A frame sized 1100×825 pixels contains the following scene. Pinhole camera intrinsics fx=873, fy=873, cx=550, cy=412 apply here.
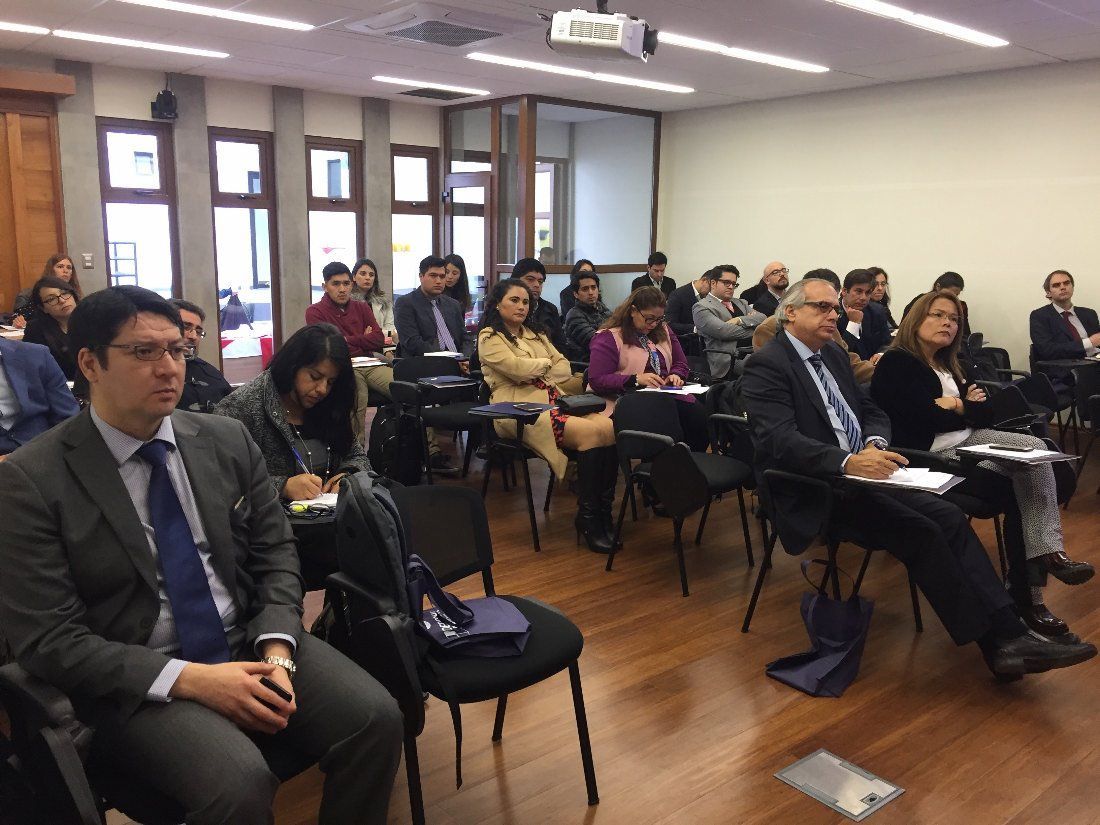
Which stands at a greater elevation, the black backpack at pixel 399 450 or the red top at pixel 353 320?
the red top at pixel 353 320

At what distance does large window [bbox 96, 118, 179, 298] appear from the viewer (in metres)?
8.60

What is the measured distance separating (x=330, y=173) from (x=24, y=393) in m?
7.35

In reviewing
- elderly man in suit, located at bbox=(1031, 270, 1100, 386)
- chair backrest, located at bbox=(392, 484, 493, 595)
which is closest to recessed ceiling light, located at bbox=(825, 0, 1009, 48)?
elderly man in suit, located at bbox=(1031, 270, 1100, 386)

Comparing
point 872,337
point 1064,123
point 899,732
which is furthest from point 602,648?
point 1064,123

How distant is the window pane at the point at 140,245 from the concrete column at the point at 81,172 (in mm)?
243

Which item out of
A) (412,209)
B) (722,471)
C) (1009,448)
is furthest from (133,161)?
(1009,448)

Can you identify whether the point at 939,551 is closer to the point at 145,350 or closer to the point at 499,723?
the point at 499,723

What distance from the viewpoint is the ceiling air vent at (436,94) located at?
9.34 meters

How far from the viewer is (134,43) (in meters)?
7.25

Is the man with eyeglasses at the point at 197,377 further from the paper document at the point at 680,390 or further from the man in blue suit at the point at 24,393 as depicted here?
the paper document at the point at 680,390

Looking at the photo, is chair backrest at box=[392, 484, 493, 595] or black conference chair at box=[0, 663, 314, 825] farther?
chair backrest at box=[392, 484, 493, 595]

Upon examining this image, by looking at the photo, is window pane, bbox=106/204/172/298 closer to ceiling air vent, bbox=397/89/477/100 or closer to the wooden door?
the wooden door

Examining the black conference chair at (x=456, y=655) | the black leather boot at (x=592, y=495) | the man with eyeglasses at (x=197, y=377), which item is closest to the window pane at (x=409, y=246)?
the man with eyeglasses at (x=197, y=377)

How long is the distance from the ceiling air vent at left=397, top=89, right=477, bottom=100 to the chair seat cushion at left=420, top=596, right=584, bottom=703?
8.09 m
